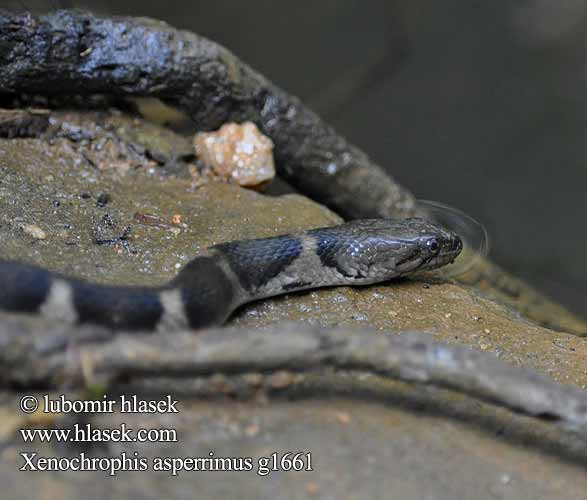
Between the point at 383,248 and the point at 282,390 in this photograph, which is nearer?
the point at 282,390

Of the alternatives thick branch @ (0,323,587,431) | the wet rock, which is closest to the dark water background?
the wet rock

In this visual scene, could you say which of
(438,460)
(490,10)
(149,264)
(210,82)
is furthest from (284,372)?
(490,10)

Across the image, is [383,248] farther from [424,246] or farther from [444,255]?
[444,255]

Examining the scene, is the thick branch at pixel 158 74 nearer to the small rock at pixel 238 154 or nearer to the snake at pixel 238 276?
the small rock at pixel 238 154

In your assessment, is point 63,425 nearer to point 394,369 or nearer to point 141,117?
point 394,369

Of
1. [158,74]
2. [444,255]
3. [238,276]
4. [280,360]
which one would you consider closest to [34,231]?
[238,276]

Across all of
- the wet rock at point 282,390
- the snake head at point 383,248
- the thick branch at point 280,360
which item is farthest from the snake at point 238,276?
the thick branch at point 280,360
